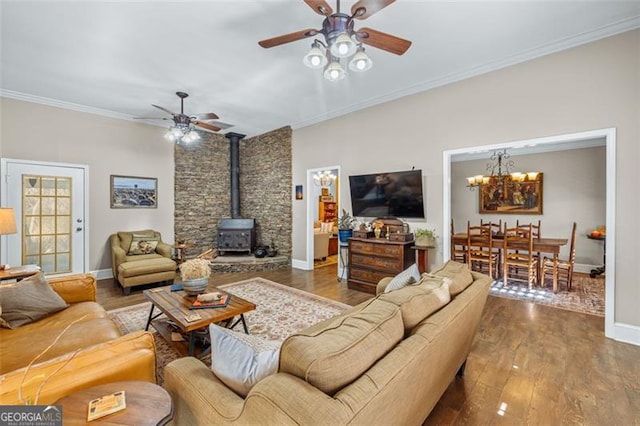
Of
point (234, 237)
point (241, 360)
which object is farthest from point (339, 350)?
point (234, 237)

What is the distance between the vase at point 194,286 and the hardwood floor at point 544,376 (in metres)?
2.19

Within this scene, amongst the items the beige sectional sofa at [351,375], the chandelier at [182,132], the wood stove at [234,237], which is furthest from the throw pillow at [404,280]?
the wood stove at [234,237]

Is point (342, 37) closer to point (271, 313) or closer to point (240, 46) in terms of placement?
point (240, 46)

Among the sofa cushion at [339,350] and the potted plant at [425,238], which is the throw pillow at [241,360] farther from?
the potted plant at [425,238]

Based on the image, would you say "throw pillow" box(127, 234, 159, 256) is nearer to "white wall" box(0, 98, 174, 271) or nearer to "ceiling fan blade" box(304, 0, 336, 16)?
"white wall" box(0, 98, 174, 271)

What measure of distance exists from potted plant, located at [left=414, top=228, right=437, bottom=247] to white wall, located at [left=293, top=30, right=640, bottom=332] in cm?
19

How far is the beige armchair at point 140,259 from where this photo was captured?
4.32 metres

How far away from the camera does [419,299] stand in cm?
151

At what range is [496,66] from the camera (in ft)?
11.9

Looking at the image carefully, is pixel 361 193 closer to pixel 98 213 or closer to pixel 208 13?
pixel 208 13

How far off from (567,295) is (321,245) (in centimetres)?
452

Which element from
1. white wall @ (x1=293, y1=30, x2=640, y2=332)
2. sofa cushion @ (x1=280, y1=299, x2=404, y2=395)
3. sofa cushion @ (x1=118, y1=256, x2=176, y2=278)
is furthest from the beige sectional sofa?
sofa cushion @ (x1=118, y1=256, x2=176, y2=278)

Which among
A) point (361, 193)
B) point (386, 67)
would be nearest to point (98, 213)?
point (361, 193)

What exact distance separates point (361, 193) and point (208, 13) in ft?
10.9
